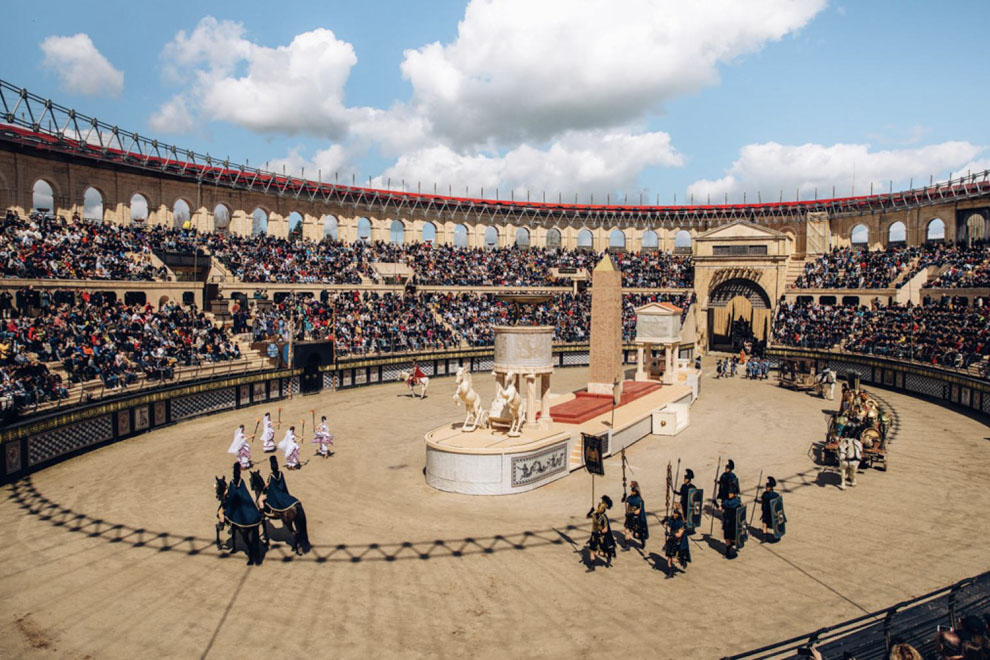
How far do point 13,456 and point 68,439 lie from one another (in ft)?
8.47

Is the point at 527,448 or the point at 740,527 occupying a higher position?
the point at 527,448

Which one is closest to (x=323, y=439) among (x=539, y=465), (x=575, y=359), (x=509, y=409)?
(x=509, y=409)

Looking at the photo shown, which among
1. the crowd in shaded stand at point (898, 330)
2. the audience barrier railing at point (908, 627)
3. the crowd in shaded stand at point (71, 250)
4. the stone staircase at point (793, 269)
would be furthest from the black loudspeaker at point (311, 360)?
the stone staircase at point (793, 269)

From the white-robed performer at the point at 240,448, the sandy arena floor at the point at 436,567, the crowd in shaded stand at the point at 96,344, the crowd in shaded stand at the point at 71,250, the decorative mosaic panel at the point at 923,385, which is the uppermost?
the crowd in shaded stand at the point at 71,250

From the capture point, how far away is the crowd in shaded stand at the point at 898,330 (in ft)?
109

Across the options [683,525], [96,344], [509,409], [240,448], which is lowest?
[240,448]

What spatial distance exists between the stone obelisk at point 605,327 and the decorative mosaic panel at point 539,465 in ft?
28.1

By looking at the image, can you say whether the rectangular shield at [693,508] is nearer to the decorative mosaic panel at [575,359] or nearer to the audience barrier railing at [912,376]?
the audience barrier railing at [912,376]

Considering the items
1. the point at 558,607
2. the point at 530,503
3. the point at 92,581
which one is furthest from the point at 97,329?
the point at 558,607

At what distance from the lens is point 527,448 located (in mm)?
18062

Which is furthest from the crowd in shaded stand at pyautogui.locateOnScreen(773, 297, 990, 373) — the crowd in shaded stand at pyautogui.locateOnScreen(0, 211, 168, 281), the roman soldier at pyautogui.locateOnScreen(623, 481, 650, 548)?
the crowd in shaded stand at pyautogui.locateOnScreen(0, 211, 168, 281)

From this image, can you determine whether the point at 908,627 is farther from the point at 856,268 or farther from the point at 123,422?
the point at 856,268

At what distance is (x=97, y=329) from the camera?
27391 mm

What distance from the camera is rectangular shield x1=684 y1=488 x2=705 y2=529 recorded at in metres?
13.6
